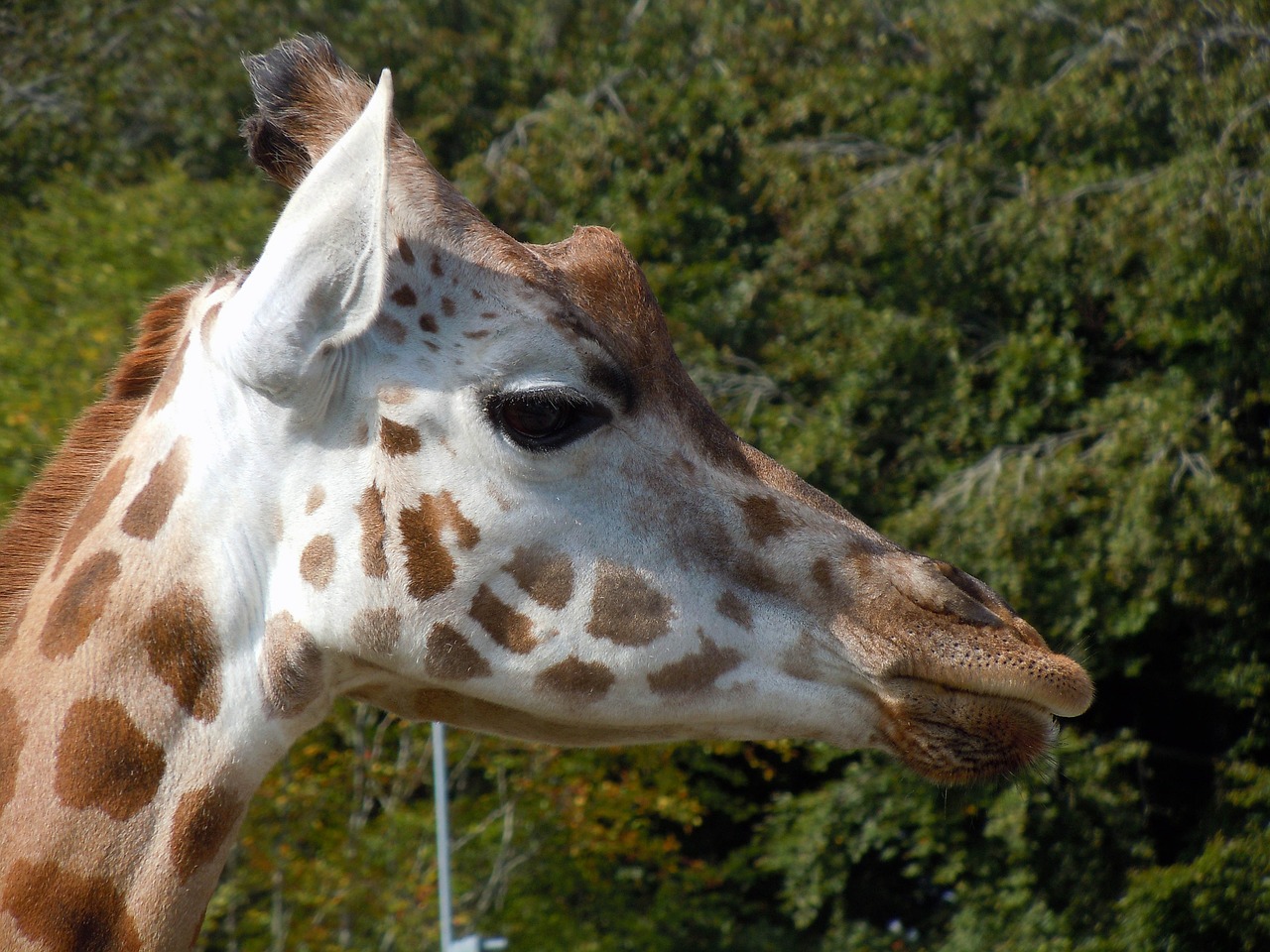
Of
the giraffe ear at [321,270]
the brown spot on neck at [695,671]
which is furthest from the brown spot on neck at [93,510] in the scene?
the brown spot on neck at [695,671]

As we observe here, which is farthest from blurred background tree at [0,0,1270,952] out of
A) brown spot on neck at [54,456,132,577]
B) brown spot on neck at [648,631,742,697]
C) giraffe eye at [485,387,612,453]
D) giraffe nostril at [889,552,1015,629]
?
giraffe nostril at [889,552,1015,629]

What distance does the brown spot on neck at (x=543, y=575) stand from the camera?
1.93 m

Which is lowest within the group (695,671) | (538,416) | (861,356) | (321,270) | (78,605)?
(861,356)

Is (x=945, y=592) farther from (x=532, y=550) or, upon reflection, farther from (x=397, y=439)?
(x=397, y=439)

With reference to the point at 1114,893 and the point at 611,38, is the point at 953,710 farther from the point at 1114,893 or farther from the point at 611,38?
the point at 611,38

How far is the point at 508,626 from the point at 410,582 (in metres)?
0.17

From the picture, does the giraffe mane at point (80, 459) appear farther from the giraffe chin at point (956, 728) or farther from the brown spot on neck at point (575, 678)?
the giraffe chin at point (956, 728)

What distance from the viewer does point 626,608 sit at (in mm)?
1934

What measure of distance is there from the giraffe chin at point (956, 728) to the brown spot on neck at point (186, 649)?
3.38 feet

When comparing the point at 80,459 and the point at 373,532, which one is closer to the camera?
the point at 373,532

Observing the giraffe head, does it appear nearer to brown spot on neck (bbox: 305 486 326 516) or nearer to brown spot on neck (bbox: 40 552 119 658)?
brown spot on neck (bbox: 305 486 326 516)

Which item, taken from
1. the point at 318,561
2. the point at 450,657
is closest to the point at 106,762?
the point at 318,561

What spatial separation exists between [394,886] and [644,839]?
2281 mm

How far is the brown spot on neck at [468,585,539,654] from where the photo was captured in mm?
1922
